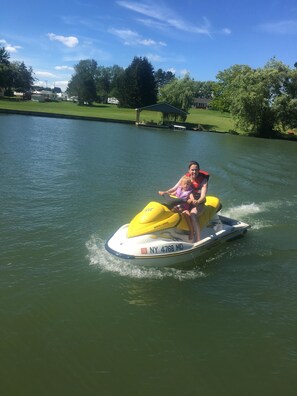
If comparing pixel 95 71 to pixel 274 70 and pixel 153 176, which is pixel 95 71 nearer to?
pixel 274 70

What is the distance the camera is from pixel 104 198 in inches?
565

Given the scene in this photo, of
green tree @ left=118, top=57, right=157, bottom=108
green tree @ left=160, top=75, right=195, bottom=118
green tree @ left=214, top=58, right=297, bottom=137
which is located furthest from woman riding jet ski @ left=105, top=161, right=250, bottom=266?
green tree @ left=118, top=57, right=157, bottom=108

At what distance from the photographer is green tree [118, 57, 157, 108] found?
3447 inches

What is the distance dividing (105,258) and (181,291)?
1.97 metres

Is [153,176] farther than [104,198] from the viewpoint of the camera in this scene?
Yes

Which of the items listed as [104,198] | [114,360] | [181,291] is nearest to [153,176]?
[104,198]

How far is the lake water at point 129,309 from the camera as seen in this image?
5359 millimetres

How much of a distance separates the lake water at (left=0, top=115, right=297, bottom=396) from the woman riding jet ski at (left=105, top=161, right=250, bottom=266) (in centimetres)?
31

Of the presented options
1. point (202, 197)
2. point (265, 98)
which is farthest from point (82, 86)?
point (202, 197)

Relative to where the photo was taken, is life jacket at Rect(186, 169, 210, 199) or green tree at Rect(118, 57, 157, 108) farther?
green tree at Rect(118, 57, 157, 108)

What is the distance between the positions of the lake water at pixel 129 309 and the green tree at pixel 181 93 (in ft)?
197

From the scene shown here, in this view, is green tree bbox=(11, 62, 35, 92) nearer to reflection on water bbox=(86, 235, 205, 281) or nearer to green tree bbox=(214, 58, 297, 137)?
green tree bbox=(214, 58, 297, 137)

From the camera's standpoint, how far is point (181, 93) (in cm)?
7162

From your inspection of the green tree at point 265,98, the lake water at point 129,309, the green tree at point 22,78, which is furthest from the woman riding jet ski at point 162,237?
the green tree at point 22,78
